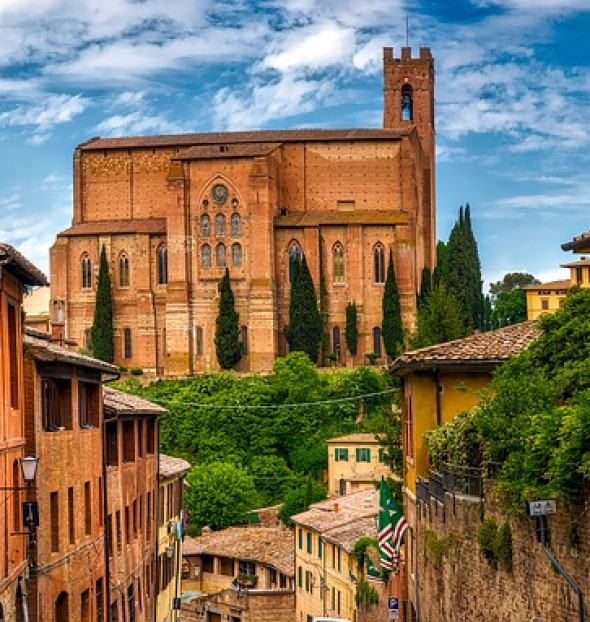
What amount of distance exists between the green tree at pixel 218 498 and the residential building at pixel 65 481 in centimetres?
5013

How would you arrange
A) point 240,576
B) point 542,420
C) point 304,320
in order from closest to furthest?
point 542,420, point 240,576, point 304,320

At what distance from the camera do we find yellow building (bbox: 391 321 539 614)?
2528 cm

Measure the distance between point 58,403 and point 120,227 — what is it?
85167 mm

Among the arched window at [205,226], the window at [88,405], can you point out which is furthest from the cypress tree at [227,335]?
the window at [88,405]

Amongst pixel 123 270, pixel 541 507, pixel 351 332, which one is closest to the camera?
pixel 541 507

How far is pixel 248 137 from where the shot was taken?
110m

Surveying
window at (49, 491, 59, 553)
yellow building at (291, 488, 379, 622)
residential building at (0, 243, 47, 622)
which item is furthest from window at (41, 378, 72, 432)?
yellow building at (291, 488, 379, 622)

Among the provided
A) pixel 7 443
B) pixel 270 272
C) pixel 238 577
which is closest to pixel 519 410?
pixel 7 443

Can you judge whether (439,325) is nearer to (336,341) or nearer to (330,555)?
(330,555)

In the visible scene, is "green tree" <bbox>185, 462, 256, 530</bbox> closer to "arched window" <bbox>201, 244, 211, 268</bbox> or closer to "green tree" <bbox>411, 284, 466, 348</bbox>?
"arched window" <bbox>201, 244, 211, 268</bbox>

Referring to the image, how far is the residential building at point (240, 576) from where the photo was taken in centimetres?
5556

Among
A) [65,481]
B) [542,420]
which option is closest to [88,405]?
[65,481]

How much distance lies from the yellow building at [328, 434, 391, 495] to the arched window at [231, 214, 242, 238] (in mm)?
22886

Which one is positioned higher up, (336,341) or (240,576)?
(336,341)
